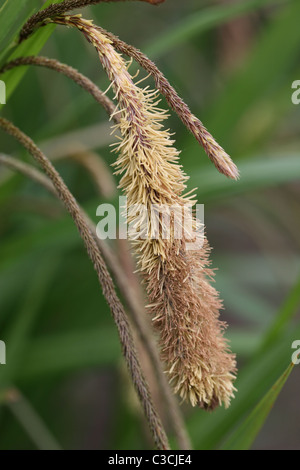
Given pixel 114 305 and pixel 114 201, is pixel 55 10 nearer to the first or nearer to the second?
pixel 114 305

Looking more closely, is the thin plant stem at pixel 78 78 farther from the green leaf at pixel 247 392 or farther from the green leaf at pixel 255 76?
the green leaf at pixel 255 76

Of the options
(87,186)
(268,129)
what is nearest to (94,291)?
(87,186)

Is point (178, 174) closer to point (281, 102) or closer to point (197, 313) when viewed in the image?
point (197, 313)

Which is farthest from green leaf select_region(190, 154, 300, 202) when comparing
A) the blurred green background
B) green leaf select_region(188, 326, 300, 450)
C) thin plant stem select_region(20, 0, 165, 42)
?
thin plant stem select_region(20, 0, 165, 42)

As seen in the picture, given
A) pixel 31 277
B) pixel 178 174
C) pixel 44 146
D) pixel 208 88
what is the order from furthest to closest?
pixel 208 88 → pixel 31 277 → pixel 44 146 → pixel 178 174

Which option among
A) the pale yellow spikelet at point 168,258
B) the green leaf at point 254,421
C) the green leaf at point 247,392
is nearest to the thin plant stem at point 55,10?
the pale yellow spikelet at point 168,258

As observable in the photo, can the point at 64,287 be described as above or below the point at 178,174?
below
